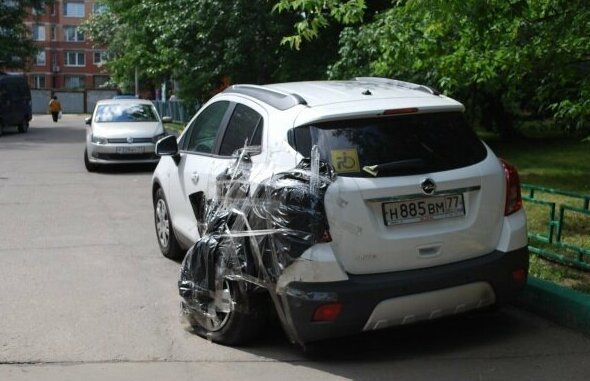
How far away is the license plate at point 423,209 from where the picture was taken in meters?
4.39

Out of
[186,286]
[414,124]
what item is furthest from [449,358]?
[186,286]

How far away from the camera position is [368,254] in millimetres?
4305

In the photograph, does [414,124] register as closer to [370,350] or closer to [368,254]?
[368,254]

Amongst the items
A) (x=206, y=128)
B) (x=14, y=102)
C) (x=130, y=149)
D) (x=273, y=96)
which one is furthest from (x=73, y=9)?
(x=273, y=96)

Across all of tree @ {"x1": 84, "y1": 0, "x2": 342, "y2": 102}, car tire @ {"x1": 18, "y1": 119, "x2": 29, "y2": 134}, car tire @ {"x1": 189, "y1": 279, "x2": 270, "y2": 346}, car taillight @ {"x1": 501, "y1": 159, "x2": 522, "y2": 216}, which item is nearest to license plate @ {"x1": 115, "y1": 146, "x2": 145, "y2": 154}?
tree @ {"x1": 84, "y1": 0, "x2": 342, "y2": 102}

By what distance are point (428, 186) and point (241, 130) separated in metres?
1.61

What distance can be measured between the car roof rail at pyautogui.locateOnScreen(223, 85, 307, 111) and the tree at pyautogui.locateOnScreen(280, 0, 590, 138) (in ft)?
5.84

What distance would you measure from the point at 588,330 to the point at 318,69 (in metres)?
13.4

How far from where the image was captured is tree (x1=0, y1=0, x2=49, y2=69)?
36.9 m

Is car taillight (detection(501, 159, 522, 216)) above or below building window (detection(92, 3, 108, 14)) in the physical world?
below

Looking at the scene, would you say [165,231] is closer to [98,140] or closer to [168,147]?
[168,147]

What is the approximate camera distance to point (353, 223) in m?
4.26

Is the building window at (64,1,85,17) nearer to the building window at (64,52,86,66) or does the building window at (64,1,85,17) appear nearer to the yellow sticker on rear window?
the building window at (64,52,86,66)

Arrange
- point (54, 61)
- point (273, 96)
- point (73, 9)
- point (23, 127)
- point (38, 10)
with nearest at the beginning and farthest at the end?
1. point (273, 96)
2. point (23, 127)
3. point (38, 10)
4. point (73, 9)
5. point (54, 61)
